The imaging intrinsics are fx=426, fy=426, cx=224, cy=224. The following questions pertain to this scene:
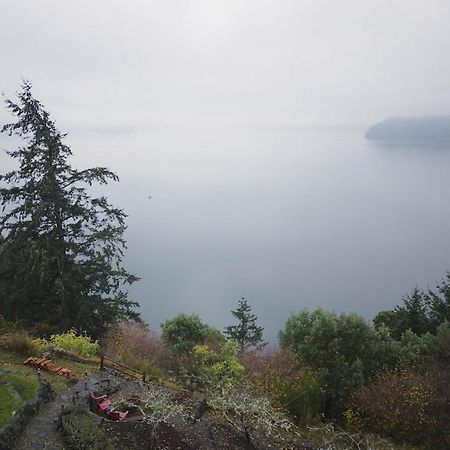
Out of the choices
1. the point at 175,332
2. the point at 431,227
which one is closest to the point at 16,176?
the point at 175,332

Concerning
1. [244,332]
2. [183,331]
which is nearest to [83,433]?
[183,331]

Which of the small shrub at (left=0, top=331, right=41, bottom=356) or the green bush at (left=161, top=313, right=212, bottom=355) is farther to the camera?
the green bush at (left=161, top=313, right=212, bottom=355)

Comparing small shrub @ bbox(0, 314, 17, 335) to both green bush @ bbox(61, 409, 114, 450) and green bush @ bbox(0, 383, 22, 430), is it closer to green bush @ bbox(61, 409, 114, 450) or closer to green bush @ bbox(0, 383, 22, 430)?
green bush @ bbox(0, 383, 22, 430)

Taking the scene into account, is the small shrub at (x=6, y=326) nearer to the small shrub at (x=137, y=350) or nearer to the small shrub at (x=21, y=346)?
the small shrub at (x=21, y=346)

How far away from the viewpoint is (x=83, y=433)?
10344 millimetres

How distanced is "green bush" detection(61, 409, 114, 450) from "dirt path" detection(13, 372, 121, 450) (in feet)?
0.95

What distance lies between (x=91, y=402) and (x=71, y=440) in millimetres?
2652

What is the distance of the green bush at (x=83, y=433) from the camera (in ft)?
32.9

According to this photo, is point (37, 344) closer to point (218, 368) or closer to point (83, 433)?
point (83, 433)

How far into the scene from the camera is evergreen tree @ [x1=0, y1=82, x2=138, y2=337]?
60.3ft

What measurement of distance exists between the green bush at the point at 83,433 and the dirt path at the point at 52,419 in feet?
0.95

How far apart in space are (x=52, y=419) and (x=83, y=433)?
165 cm

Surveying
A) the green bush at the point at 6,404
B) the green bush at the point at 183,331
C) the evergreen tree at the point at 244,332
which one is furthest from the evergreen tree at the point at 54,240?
the evergreen tree at the point at 244,332

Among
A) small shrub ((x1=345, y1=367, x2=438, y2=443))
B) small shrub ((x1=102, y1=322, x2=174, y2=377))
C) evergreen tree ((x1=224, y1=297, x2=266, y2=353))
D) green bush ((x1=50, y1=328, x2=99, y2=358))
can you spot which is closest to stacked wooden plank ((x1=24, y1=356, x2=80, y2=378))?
green bush ((x1=50, y1=328, x2=99, y2=358))
